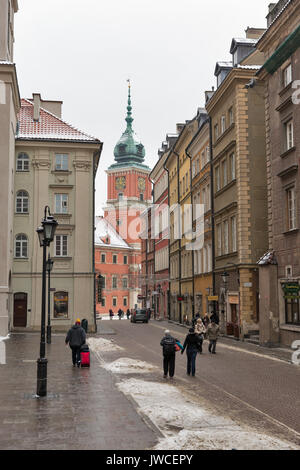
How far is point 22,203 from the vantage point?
3862 cm

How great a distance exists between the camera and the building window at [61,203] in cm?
3903

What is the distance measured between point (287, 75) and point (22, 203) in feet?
68.8

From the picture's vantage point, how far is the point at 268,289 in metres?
25.3

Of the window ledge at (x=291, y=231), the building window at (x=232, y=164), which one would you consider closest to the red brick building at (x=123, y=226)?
the building window at (x=232, y=164)

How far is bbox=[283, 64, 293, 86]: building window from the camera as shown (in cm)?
2444

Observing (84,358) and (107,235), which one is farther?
(107,235)

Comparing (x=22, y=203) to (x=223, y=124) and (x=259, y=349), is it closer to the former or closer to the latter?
(x=223, y=124)

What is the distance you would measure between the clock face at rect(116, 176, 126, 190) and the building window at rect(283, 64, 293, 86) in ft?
329

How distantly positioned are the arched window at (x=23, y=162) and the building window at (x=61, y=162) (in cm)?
208

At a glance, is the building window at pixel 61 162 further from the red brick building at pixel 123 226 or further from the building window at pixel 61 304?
the red brick building at pixel 123 226

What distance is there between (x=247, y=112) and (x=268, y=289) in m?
10.7

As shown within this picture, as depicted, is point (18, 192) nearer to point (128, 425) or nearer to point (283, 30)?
point (283, 30)

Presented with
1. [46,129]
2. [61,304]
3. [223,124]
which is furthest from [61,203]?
[223,124]

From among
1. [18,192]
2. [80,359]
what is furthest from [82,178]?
[80,359]
